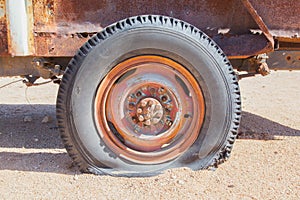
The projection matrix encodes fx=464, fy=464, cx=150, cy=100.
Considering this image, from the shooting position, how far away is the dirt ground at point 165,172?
119 inches

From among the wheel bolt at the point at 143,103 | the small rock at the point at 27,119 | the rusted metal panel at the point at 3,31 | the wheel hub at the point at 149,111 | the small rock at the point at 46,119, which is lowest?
the small rock at the point at 27,119

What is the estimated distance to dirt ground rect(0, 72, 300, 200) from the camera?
3.02 m

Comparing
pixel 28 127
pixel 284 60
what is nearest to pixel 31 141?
pixel 28 127

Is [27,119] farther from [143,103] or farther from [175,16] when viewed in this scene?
[175,16]

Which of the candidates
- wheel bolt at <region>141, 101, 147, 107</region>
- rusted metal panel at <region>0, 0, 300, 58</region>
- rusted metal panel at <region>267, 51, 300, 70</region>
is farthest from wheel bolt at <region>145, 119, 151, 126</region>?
rusted metal panel at <region>267, 51, 300, 70</region>

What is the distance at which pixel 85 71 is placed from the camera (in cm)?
324

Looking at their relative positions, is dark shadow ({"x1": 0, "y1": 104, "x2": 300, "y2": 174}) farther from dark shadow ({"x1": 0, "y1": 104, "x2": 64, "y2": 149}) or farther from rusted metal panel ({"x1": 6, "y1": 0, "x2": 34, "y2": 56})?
rusted metal panel ({"x1": 6, "y1": 0, "x2": 34, "y2": 56})

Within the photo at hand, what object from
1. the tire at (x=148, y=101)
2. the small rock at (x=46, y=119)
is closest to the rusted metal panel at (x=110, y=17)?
the tire at (x=148, y=101)

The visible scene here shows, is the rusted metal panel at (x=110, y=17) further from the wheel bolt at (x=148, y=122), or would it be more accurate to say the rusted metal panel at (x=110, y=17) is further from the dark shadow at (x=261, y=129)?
the dark shadow at (x=261, y=129)

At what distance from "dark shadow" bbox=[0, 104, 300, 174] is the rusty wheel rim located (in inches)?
18.0

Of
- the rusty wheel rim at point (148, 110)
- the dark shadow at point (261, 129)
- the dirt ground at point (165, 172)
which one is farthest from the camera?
the dark shadow at point (261, 129)

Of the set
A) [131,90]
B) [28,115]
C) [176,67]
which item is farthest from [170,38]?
[28,115]

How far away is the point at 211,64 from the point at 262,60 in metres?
0.82

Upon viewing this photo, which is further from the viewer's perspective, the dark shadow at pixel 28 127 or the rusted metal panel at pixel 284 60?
the dark shadow at pixel 28 127
